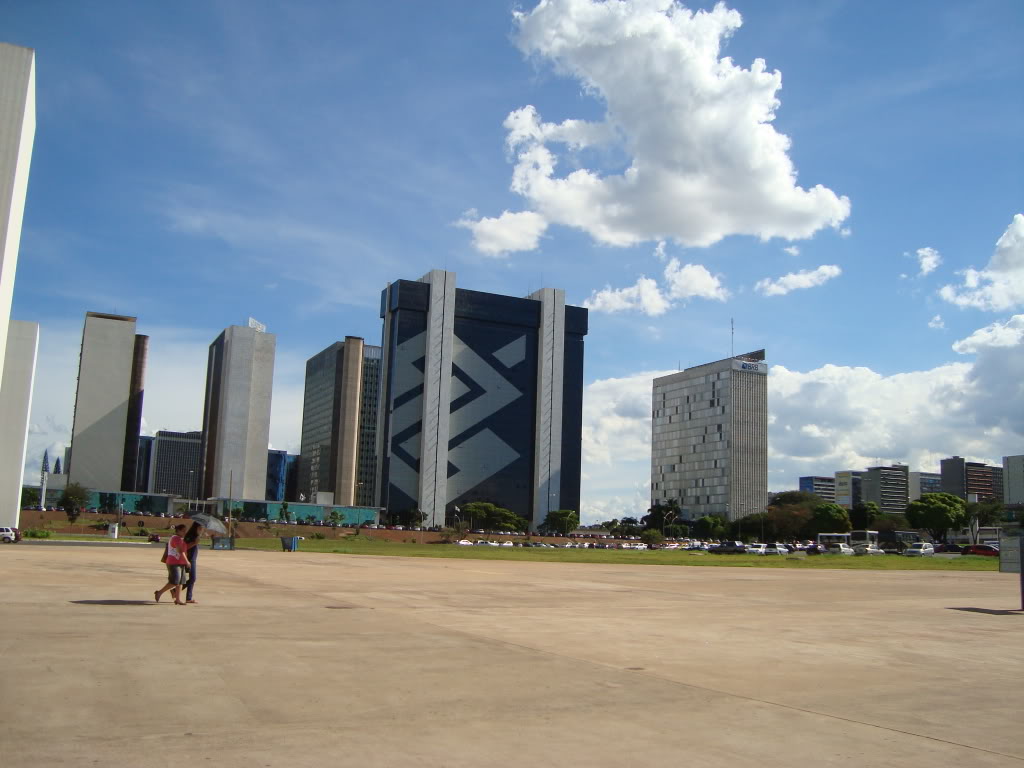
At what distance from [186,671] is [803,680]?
25.7 ft

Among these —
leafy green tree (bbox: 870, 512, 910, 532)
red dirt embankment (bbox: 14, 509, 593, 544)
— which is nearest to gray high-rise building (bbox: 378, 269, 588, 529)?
red dirt embankment (bbox: 14, 509, 593, 544)

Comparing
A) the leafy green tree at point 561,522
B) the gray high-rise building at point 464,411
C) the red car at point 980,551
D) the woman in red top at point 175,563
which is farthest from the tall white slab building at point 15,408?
the leafy green tree at point 561,522

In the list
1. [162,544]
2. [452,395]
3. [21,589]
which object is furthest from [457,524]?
[21,589]

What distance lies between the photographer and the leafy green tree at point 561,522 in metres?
186

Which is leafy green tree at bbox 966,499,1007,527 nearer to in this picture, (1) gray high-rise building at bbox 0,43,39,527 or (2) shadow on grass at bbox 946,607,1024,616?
(2) shadow on grass at bbox 946,607,1024,616

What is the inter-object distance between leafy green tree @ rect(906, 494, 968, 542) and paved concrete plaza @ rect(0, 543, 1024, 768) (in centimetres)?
13467

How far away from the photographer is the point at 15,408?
89.2 m

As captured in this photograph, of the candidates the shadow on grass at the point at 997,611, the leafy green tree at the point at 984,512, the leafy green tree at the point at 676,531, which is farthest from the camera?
the leafy green tree at the point at 676,531

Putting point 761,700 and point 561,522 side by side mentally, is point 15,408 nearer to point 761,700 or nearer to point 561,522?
point 761,700

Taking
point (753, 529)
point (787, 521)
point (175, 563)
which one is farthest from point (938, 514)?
point (175, 563)

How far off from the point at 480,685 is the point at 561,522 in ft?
588

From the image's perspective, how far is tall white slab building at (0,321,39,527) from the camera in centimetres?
8744

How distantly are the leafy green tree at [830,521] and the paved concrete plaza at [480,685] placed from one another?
142 m

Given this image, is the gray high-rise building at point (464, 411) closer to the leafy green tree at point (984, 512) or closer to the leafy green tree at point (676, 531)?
the leafy green tree at point (676, 531)
